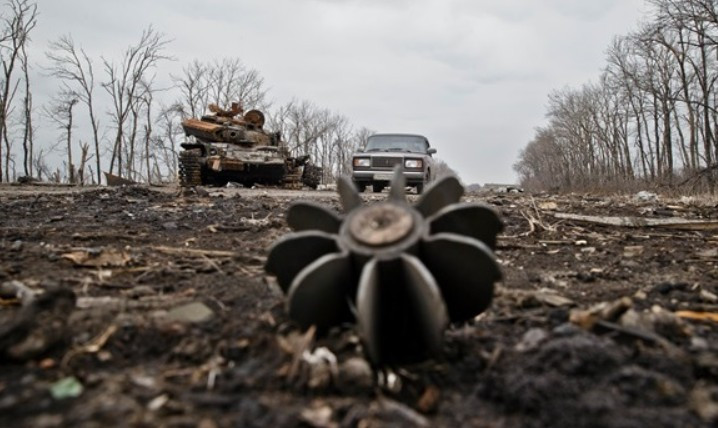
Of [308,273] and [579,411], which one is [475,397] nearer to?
[579,411]

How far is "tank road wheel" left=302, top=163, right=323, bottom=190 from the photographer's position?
852 inches

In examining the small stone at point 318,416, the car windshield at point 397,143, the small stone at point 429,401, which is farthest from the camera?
the car windshield at point 397,143

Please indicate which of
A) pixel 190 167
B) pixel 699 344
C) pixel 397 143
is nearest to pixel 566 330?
pixel 699 344

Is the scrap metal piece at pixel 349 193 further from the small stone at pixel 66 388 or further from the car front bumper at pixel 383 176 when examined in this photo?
the car front bumper at pixel 383 176

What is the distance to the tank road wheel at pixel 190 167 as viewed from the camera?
1808 cm

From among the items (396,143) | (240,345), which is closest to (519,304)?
(240,345)

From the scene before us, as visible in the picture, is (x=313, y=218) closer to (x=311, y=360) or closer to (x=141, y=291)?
(x=311, y=360)

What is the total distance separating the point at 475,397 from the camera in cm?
157

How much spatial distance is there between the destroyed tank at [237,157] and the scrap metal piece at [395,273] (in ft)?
55.5

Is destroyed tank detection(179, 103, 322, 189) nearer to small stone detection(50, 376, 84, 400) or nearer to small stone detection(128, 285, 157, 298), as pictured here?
small stone detection(128, 285, 157, 298)

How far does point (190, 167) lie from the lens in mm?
18266

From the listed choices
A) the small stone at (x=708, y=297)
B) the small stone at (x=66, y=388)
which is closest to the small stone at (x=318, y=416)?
the small stone at (x=66, y=388)

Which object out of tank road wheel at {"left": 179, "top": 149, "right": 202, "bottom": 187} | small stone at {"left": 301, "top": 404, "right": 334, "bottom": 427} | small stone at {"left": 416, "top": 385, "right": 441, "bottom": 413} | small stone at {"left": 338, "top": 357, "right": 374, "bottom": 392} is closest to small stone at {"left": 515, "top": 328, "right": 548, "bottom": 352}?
small stone at {"left": 416, "top": 385, "right": 441, "bottom": 413}

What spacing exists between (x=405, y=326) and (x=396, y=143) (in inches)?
588
